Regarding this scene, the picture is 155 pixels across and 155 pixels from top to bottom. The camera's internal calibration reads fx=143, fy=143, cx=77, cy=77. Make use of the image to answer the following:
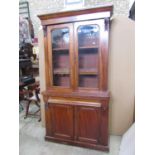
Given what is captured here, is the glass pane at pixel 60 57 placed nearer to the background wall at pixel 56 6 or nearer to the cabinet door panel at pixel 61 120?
the cabinet door panel at pixel 61 120

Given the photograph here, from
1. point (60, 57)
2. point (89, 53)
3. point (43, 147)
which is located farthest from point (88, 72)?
point (43, 147)

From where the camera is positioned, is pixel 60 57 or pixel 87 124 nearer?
pixel 87 124

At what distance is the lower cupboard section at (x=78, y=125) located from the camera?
1969mm

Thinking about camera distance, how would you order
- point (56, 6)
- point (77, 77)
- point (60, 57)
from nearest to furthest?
point (77, 77) < point (60, 57) < point (56, 6)

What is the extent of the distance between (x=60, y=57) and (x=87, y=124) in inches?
42.9

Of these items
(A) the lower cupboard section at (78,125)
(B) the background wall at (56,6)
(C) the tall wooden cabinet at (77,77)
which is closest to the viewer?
(C) the tall wooden cabinet at (77,77)

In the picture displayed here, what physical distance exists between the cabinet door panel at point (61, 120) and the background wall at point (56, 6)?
2.24m

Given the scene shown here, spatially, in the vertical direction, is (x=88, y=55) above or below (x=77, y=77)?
above

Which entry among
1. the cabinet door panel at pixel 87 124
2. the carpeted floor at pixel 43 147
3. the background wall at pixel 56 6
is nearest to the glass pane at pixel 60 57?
the cabinet door panel at pixel 87 124

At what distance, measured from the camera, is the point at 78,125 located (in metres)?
2.07

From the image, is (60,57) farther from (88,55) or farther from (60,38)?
(88,55)

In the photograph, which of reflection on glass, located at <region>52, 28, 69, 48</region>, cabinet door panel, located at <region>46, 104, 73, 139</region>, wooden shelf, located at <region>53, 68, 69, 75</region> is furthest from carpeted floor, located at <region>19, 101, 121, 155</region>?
reflection on glass, located at <region>52, 28, 69, 48</region>

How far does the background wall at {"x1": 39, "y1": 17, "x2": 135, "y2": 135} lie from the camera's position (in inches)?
83.4
